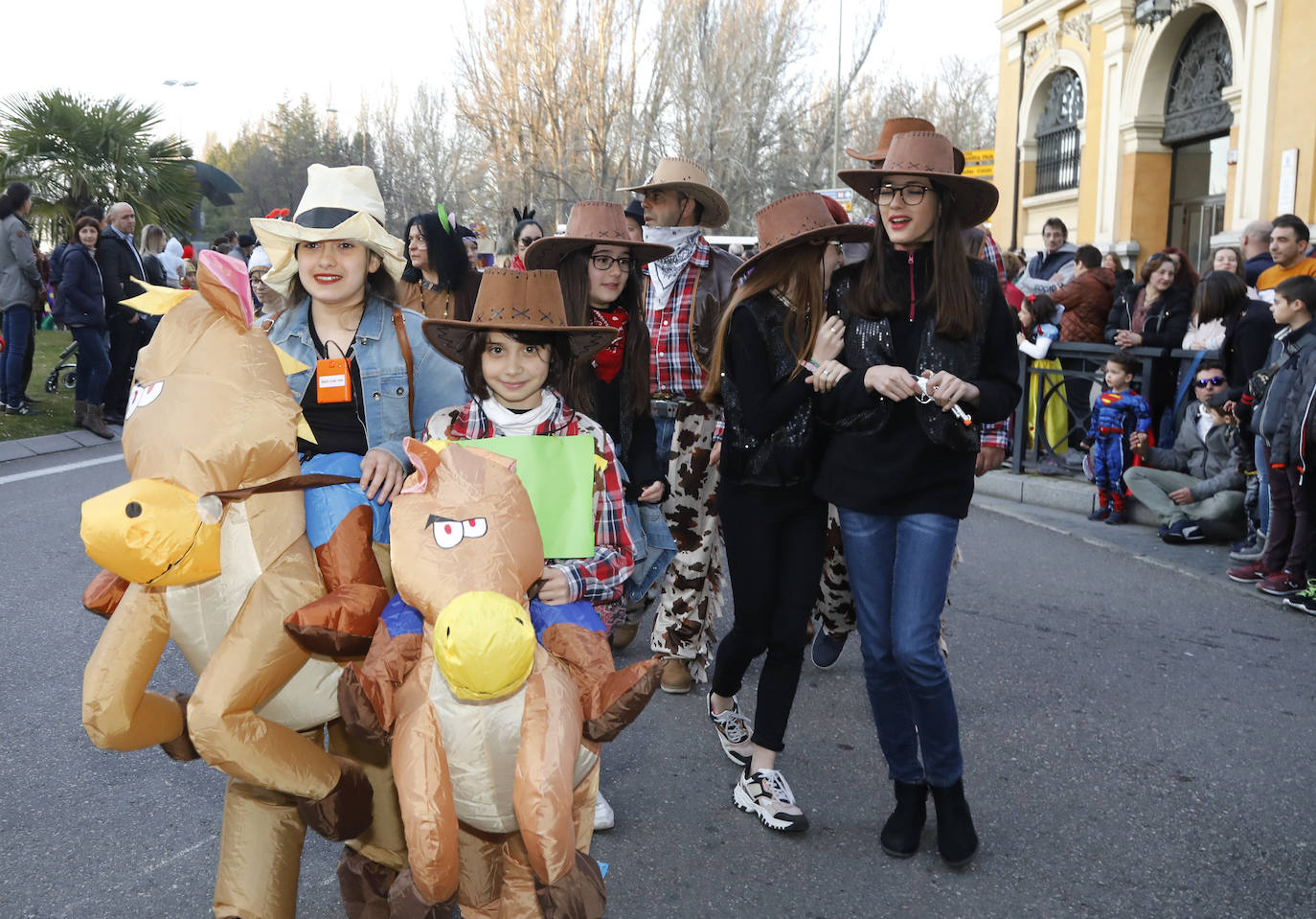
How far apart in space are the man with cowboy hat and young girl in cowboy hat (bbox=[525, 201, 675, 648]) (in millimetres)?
374

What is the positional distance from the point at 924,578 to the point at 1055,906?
957 millimetres

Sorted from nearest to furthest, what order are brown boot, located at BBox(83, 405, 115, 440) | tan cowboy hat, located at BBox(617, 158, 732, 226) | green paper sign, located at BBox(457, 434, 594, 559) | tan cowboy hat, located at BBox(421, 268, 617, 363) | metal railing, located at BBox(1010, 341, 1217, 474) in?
green paper sign, located at BBox(457, 434, 594, 559)
tan cowboy hat, located at BBox(421, 268, 617, 363)
tan cowboy hat, located at BBox(617, 158, 732, 226)
metal railing, located at BBox(1010, 341, 1217, 474)
brown boot, located at BBox(83, 405, 115, 440)

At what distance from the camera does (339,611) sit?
2.42 meters

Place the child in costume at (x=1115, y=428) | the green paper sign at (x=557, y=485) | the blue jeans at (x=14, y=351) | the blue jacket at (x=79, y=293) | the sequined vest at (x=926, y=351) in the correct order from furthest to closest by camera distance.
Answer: the blue jeans at (x=14, y=351)
the blue jacket at (x=79, y=293)
the child in costume at (x=1115, y=428)
the sequined vest at (x=926, y=351)
the green paper sign at (x=557, y=485)

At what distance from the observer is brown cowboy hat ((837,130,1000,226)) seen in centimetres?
318

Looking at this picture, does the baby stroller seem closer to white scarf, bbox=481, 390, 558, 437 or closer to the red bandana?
the red bandana

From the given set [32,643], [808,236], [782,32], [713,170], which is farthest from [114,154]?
[782,32]

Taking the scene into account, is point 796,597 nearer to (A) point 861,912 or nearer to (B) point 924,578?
(B) point 924,578

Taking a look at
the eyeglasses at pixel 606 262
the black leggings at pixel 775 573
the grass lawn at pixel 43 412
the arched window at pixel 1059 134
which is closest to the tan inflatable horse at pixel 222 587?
the black leggings at pixel 775 573

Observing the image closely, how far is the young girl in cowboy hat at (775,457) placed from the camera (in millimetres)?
3404

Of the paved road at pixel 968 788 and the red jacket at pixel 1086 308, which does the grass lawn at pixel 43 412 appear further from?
the red jacket at pixel 1086 308

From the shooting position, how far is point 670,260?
4.70 meters

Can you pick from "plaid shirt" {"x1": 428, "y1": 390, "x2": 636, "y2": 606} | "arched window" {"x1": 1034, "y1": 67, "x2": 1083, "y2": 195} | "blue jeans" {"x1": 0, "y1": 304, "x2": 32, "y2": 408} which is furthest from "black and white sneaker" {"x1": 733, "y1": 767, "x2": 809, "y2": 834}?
"arched window" {"x1": 1034, "y1": 67, "x2": 1083, "y2": 195}

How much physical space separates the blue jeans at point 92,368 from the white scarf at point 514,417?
900cm
